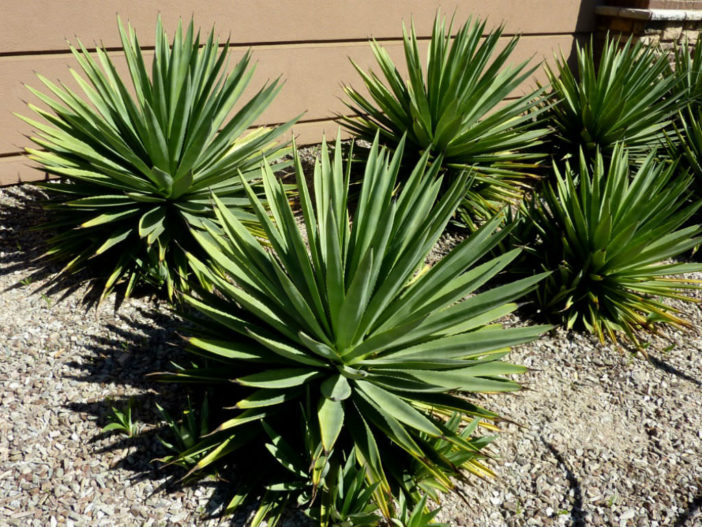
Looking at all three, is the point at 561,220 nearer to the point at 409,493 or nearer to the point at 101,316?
the point at 409,493

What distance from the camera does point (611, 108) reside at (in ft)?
17.1

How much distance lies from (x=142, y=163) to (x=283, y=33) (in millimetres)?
2272

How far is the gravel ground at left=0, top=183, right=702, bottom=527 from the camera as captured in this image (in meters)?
2.68

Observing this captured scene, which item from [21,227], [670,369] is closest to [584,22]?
[670,369]

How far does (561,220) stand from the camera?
434 cm

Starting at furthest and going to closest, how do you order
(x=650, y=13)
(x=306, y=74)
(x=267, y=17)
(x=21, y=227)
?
(x=650, y=13) → (x=306, y=74) → (x=267, y=17) → (x=21, y=227)

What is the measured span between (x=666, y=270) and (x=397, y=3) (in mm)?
3330

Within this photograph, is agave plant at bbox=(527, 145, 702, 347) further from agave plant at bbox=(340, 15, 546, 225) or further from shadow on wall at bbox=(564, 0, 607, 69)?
shadow on wall at bbox=(564, 0, 607, 69)

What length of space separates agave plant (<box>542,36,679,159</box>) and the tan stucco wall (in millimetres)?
1276

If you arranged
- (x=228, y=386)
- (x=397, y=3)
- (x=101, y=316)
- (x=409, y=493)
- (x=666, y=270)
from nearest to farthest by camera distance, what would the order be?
(x=409, y=493) < (x=228, y=386) < (x=101, y=316) < (x=666, y=270) < (x=397, y=3)

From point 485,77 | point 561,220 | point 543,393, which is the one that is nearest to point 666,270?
point 561,220

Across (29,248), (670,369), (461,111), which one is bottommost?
(670,369)

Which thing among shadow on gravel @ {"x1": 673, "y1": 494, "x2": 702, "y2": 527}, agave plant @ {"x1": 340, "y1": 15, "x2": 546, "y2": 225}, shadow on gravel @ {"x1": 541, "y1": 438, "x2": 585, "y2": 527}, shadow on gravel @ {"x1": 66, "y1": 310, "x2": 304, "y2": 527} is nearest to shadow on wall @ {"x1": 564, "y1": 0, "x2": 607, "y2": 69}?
agave plant @ {"x1": 340, "y1": 15, "x2": 546, "y2": 225}

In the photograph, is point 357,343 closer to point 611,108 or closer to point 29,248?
point 29,248
